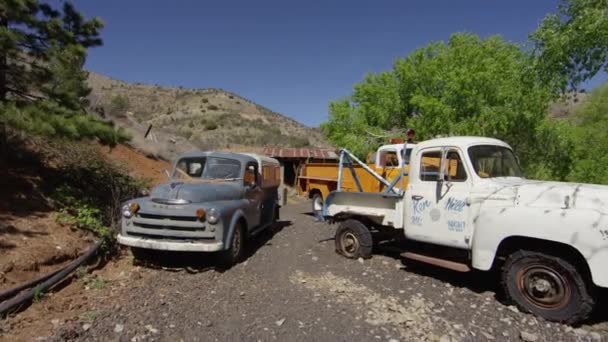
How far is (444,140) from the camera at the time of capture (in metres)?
Result: 5.27

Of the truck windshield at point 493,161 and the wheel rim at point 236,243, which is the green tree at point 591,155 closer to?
the truck windshield at point 493,161

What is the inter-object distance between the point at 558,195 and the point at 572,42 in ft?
18.1

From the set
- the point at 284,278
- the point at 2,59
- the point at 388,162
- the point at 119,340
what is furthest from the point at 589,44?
the point at 2,59

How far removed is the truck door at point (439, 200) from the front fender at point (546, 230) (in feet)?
1.00

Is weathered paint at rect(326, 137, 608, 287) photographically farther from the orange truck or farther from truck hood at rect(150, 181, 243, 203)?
truck hood at rect(150, 181, 243, 203)

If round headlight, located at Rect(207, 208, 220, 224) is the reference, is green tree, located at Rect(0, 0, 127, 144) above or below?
above

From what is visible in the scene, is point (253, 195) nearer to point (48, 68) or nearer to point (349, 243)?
point (349, 243)

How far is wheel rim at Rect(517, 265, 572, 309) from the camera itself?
3801 mm

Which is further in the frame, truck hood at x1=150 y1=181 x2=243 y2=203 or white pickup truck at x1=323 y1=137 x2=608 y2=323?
truck hood at x1=150 y1=181 x2=243 y2=203

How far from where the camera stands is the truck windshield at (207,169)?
675 cm

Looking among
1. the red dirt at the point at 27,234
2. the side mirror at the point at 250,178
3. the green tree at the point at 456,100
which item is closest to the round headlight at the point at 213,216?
the side mirror at the point at 250,178

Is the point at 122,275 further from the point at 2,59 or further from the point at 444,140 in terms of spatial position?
the point at 444,140

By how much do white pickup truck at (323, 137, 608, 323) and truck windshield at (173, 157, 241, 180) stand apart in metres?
2.69

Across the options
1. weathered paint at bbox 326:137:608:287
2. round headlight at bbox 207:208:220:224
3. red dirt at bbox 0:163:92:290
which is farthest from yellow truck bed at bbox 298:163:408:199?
red dirt at bbox 0:163:92:290
